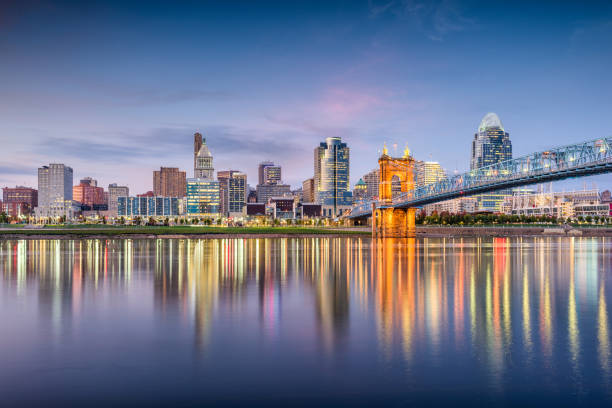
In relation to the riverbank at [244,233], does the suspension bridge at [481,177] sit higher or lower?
higher

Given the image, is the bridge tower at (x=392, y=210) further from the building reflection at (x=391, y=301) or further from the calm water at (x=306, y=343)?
the calm water at (x=306, y=343)

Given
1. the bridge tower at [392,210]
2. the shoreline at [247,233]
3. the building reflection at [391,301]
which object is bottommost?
the shoreline at [247,233]

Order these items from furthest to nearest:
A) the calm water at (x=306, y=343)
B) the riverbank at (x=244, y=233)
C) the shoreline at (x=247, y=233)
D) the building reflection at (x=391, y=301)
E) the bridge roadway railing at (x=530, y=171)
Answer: the riverbank at (x=244, y=233) < the shoreline at (x=247, y=233) < the bridge roadway railing at (x=530, y=171) < the building reflection at (x=391, y=301) < the calm water at (x=306, y=343)

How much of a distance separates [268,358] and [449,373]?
314cm

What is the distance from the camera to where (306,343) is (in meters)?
10.8

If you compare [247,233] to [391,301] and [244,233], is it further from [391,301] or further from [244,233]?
[391,301]

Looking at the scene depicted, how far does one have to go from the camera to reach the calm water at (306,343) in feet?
25.8

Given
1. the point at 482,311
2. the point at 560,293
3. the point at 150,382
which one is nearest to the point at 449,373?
the point at 150,382

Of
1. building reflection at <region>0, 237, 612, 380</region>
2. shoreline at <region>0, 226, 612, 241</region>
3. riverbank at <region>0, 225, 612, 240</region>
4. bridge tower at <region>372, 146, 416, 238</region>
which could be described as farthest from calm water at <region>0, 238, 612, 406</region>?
bridge tower at <region>372, 146, 416, 238</region>

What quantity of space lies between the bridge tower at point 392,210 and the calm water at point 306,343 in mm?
60883

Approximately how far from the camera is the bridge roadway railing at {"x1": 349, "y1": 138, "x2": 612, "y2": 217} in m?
44.9

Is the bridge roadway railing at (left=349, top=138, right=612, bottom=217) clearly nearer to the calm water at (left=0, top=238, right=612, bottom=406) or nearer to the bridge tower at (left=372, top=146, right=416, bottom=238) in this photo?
the bridge tower at (left=372, top=146, right=416, bottom=238)

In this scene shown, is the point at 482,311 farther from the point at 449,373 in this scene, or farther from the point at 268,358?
the point at 268,358

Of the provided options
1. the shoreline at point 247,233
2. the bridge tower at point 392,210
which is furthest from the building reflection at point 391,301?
the bridge tower at point 392,210
